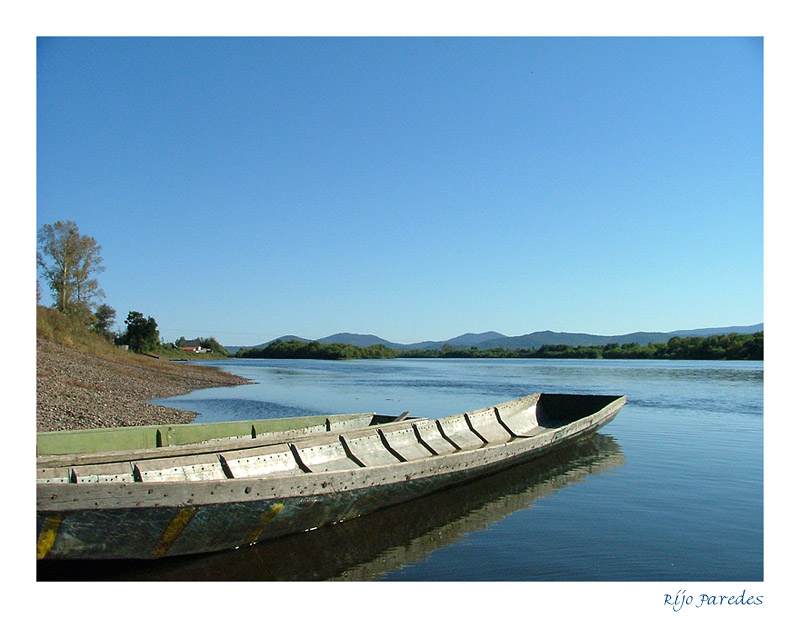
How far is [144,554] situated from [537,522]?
218 inches

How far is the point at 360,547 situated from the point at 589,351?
116423mm

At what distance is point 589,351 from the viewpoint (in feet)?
386

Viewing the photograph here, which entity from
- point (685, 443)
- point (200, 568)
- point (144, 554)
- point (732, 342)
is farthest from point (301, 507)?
point (732, 342)

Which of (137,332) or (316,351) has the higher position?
(137,332)

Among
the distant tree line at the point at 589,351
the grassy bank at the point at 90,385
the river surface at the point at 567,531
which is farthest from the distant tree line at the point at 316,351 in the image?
the river surface at the point at 567,531

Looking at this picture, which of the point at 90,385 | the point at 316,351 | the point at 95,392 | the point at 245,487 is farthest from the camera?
the point at 316,351

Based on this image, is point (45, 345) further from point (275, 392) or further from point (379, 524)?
point (379, 524)

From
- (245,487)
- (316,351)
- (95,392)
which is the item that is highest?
(245,487)

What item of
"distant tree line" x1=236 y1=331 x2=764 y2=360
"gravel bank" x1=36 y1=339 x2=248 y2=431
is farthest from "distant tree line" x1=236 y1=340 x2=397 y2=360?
"gravel bank" x1=36 y1=339 x2=248 y2=431

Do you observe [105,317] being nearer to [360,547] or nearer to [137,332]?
[137,332]

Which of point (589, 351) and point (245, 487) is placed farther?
point (589, 351)

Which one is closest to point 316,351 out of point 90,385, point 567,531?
point 90,385

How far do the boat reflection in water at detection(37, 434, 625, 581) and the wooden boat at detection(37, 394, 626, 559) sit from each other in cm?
20
